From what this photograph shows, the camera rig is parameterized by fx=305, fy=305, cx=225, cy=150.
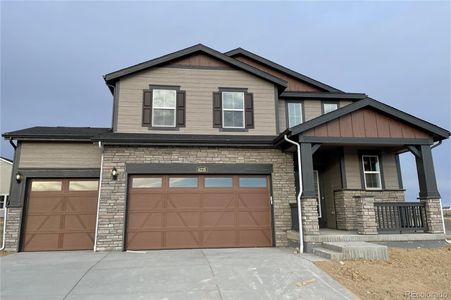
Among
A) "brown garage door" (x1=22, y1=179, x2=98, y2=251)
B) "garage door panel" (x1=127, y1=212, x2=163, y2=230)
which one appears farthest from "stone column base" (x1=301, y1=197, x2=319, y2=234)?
"brown garage door" (x1=22, y1=179, x2=98, y2=251)

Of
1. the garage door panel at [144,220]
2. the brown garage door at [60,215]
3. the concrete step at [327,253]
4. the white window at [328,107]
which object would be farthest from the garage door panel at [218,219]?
the white window at [328,107]

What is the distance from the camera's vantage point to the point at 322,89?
42.4 ft

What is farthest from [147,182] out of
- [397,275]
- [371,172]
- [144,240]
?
[371,172]

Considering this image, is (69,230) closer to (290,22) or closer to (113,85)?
(113,85)

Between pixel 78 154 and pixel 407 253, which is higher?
pixel 78 154

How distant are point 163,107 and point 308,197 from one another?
5.51m

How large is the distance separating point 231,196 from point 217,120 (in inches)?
103

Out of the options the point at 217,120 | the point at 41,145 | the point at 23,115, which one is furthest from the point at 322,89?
the point at 23,115

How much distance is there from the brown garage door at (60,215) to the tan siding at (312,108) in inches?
322

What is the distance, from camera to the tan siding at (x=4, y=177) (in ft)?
62.5

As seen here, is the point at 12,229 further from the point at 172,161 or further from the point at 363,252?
the point at 363,252

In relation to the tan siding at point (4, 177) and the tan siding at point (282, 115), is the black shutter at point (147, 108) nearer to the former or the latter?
the tan siding at point (282, 115)

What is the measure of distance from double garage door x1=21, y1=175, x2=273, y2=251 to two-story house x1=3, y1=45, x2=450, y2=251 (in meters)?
0.03

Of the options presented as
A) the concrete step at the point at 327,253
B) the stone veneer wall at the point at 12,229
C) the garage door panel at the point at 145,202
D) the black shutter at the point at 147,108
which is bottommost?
the concrete step at the point at 327,253
